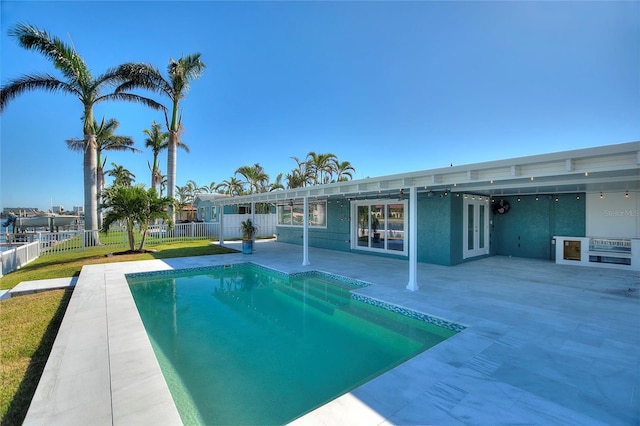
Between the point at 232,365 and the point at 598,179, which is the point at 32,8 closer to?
the point at 232,365

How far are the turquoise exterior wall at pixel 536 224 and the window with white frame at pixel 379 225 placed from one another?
13.9ft

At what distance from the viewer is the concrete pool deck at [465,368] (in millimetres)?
2633

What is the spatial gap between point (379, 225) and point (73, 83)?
15689 millimetres

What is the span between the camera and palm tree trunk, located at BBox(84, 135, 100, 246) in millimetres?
14164

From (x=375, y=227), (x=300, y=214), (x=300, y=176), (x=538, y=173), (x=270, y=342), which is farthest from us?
(x=300, y=176)

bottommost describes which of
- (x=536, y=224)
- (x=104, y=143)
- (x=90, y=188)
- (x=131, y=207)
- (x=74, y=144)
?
(x=536, y=224)

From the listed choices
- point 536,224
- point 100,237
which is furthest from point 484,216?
point 100,237

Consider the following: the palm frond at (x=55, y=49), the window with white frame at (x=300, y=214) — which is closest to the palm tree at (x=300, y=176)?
the window with white frame at (x=300, y=214)

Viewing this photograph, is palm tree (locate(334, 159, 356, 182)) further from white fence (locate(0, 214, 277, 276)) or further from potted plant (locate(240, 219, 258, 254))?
potted plant (locate(240, 219, 258, 254))

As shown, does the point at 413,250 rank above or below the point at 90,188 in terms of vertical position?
below

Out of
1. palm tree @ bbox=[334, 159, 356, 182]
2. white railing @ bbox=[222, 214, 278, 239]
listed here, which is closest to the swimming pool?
white railing @ bbox=[222, 214, 278, 239]

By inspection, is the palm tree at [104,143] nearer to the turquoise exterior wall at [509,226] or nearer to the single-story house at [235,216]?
the single-story house at [235,216]

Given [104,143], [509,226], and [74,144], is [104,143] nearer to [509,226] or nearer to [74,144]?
[74,144]

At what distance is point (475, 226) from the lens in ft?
35.9
